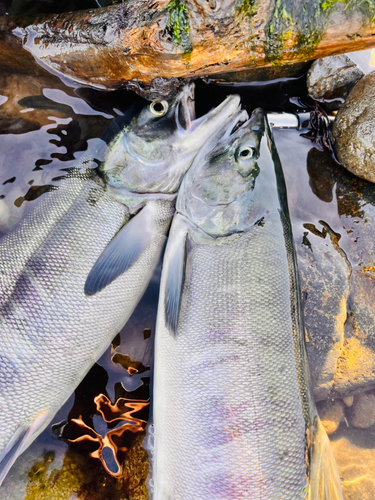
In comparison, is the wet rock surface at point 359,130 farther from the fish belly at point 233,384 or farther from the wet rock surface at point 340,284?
the fish belly at point 233,384

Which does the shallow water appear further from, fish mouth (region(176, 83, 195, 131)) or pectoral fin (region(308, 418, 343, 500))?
pectoral fin (region(308, 418, 343, 500))

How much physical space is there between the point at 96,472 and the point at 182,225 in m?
1.95

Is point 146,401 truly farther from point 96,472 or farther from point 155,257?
point 155,257

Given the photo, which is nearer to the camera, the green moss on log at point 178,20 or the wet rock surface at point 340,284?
the green moss on log at point 178,20

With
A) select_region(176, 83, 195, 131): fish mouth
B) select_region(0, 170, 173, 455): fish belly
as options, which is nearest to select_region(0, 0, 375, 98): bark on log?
select_region(176, 83, 195, 131): fish mouth

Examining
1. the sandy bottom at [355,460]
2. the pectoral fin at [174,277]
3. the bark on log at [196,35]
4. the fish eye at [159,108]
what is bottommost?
the sandy bottom at [355,460]

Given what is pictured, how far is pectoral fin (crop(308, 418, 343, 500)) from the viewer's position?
6.40 feet

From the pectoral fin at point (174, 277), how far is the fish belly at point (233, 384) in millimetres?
50

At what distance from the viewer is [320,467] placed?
2.01m

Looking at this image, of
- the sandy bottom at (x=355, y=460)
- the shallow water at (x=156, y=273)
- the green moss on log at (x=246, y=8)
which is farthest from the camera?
the sandy bottom at (x=355, y=460)

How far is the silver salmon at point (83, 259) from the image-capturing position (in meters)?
2.08

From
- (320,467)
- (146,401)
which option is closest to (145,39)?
(146,401)

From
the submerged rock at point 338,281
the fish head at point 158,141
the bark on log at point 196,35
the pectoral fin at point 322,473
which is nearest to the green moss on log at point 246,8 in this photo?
the bark on log at point 196,35

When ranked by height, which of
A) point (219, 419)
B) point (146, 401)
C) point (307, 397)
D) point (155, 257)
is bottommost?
point (146, 401)
